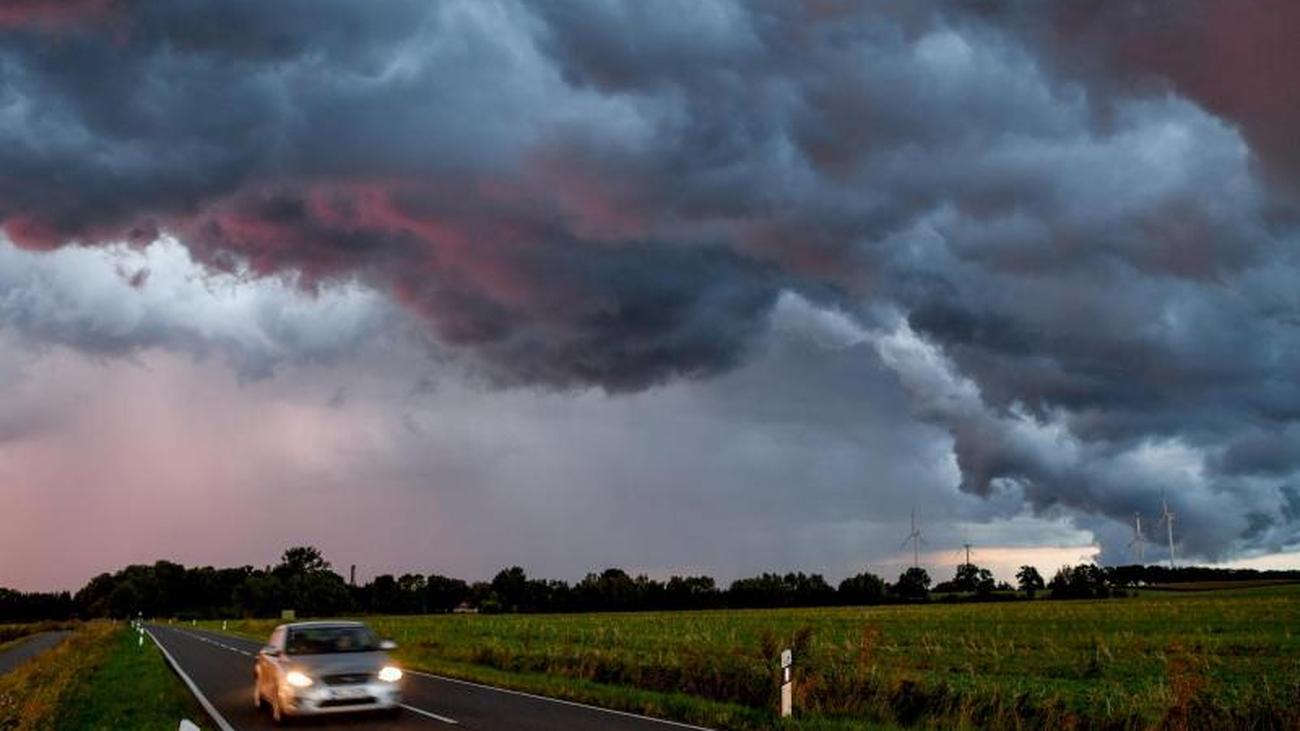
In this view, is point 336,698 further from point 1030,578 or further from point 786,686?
point 1030,578

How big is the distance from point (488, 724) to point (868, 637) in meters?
7.92

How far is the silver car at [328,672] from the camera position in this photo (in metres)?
16.2

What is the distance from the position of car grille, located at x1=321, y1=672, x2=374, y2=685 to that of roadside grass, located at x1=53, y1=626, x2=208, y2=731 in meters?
3.18

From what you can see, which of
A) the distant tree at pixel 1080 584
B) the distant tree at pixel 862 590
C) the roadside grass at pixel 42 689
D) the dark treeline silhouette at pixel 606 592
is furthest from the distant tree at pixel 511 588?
the roadside grass at pixel 42 689

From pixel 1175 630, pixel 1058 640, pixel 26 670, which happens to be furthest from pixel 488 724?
pixel 1175 630

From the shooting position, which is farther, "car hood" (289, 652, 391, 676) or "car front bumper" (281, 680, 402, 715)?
"car hood" (289, 652, 391, 676)

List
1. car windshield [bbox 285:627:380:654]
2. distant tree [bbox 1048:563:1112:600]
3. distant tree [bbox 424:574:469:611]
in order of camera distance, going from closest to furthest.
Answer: car windshield [bbox 285:627:380:654]
distant tree [bbox 1048:563:1112:600]
distant tree [bbox 424:574:469:611]

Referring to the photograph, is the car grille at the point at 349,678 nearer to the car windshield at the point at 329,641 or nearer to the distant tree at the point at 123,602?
the car windshield at the point at 329,641

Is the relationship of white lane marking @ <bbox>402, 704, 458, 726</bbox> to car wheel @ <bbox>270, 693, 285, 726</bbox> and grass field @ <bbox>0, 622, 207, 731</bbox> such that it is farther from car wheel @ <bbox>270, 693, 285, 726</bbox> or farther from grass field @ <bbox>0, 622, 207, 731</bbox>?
grass field @ <bbox>0, 622, 207, 731</bbox>

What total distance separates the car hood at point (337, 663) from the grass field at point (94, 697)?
9.08 feet

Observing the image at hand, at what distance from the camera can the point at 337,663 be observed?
1666 cm

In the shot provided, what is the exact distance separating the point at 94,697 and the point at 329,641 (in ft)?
33.0

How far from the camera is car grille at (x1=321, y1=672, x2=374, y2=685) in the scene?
53.5ft

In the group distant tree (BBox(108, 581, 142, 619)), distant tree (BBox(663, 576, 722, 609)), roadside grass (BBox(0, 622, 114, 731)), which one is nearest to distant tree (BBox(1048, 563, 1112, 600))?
distant tree (BBox(663, 576, 722, 609))
